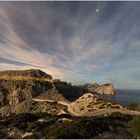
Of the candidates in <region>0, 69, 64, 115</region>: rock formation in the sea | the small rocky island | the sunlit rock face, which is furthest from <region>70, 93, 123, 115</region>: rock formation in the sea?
the sunlit rock face

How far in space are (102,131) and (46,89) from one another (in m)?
127

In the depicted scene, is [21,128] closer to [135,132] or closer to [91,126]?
[91,126]

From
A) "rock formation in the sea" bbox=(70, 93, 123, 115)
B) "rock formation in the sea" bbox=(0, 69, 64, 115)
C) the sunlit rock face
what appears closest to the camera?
"rock formation in the sea" bbox=(70, 93, 123, 115)

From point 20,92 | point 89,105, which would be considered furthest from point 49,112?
point 20,92

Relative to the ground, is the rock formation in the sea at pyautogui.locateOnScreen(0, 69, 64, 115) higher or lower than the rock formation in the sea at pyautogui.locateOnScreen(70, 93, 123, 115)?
higher

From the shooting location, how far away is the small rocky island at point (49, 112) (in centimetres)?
2900

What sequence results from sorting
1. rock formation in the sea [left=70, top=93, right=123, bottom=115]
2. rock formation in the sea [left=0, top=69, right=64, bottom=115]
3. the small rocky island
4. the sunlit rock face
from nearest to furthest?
1. the small rocky island
2. rock formation in the sea [left=70, top=93, right=123, bottom=115]
3. rock formation in the sea [left=0, top=69, right=64, bottom=115]
4. the sunlit rock face

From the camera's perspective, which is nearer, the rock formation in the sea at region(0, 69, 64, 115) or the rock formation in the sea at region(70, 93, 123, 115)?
the rock formation in the sea at region(70, 93, 123, 115)

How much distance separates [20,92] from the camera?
144750mm

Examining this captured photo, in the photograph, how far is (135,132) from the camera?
2434cm

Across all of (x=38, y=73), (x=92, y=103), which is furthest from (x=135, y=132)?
(x=38, y=73)

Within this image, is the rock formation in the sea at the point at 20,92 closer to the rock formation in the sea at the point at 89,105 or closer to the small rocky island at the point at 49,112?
the small rocky island at the point at 49,112

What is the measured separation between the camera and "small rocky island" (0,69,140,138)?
29.0 m

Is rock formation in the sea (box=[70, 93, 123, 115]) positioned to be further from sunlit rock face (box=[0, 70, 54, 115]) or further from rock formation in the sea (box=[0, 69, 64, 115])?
sunlit rock face (box=[0, 70, 54, 115])
